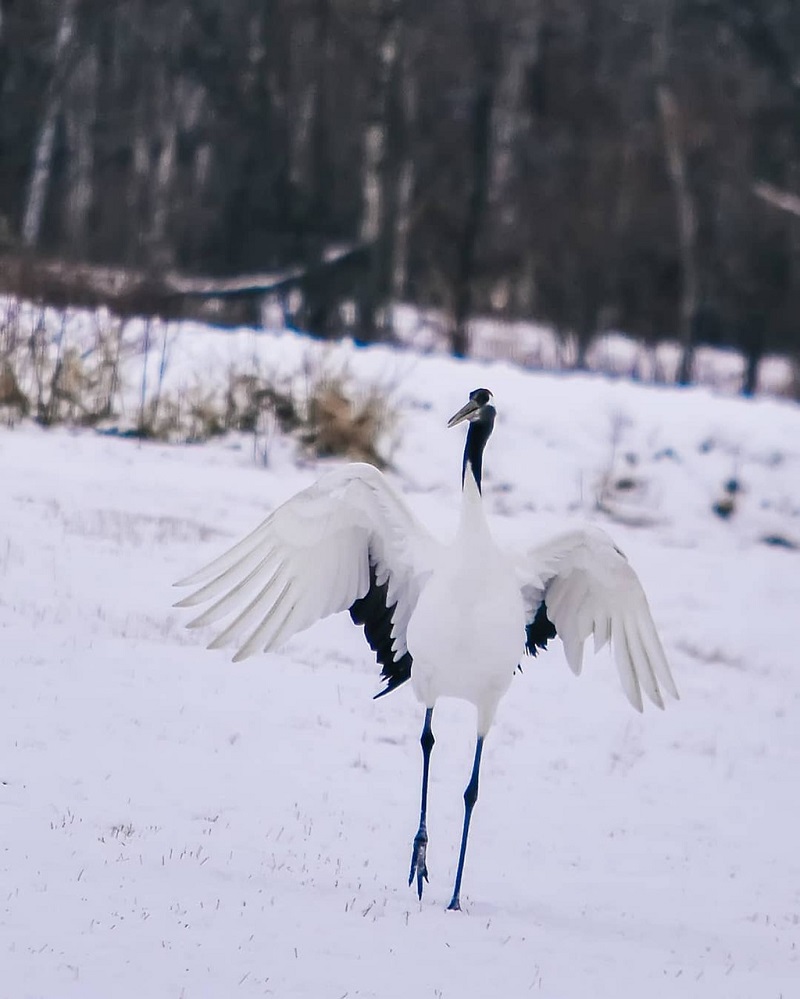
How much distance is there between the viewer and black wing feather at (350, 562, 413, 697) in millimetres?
6750

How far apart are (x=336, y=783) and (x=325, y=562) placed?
4.83 feet

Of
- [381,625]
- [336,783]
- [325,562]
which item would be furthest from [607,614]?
[336,783]

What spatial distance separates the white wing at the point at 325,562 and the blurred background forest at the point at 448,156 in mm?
16005

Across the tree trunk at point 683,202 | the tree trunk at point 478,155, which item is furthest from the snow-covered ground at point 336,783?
the tree trunk at point 683,202

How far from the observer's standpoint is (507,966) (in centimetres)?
542

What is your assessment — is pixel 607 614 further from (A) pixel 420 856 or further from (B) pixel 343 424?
(B) pixel 343 424

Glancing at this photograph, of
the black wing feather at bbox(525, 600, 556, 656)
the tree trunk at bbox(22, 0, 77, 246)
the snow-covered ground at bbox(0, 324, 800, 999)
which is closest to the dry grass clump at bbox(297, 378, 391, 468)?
the snow-covered ground at bbox(0, 324, 800, 999)

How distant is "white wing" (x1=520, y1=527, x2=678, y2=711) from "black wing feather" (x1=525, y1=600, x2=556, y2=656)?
0.5 inches

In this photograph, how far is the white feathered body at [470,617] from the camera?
19.7 feet

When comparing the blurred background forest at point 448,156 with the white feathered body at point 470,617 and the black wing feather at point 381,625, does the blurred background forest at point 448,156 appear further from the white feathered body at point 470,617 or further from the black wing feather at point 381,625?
the white feathered body at point 470,617

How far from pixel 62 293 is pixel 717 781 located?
8.25 m

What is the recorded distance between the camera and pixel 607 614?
6934 mm

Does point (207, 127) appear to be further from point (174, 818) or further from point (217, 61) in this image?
point (174, 818)

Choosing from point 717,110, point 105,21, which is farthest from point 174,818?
point 105,21
